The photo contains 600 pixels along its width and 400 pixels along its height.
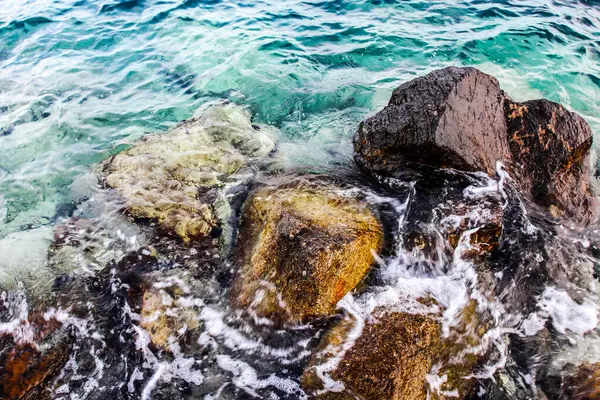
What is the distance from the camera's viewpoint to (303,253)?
3.39 m

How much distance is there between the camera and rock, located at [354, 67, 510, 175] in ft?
13.8

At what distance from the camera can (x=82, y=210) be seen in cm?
513

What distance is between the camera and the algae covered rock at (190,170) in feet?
15.2

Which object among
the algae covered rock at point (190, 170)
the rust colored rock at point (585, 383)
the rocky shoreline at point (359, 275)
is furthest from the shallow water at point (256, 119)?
the algae covered rock at point (190, 170)

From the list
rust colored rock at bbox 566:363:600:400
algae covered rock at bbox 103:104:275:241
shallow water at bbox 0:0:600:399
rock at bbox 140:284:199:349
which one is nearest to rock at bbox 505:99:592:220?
shallow water at bbox 0:0:600:399

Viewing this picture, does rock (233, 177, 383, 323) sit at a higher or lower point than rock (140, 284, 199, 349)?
higher

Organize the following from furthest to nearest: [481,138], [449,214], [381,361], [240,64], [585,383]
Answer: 1. [240,64]
2. [481,138]
3. [449,214]
4. [585,383]
5. [381,361]

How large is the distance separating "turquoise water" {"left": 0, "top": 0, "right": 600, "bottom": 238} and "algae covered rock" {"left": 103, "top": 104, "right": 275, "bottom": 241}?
691 millimetres

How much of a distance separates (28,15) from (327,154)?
9.79m

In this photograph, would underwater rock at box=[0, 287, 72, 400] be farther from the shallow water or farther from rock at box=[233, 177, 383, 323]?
rock at box=[233, 177, 383, 323]

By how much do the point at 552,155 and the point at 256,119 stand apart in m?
4.35

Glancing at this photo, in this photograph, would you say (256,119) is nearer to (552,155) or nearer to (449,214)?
(449,214)

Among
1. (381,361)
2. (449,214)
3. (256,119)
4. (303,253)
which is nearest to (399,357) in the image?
(381,361)

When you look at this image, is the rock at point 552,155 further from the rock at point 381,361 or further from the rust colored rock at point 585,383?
the rock at point 381,361
